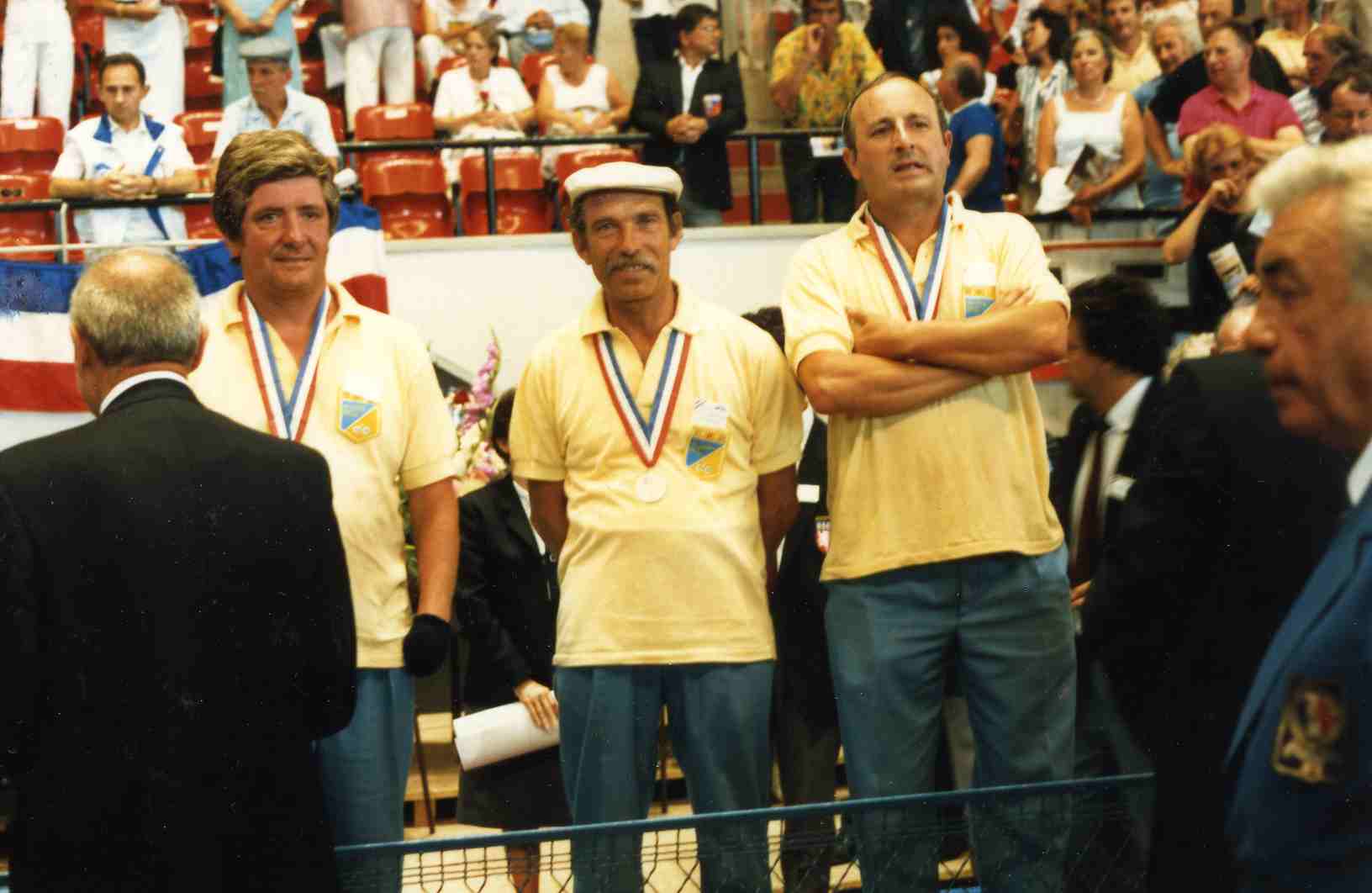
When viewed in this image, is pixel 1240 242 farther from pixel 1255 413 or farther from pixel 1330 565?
pixel 1330 565

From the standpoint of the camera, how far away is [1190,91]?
7.51 m

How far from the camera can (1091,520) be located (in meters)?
3.63

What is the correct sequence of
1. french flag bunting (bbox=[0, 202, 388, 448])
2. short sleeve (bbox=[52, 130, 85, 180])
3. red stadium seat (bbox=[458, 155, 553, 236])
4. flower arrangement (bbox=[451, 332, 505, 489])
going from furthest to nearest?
red stadium seat (bbox=[458, 155, 553, 236])
short sleeve (bbox=[52, 130, 85, 180])
french flag bunting (bbox=[0, 202, 388, 448])
flower arrangement (bbox=[451, 332, 505, 489])

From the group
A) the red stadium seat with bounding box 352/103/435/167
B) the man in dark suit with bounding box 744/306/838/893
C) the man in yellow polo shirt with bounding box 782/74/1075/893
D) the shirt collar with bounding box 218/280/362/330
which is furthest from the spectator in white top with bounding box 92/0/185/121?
the man in yellow polo shirt with bounding box 782/74/1075/893

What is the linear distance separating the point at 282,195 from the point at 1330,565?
202cm

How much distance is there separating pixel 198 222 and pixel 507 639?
4.96 meters

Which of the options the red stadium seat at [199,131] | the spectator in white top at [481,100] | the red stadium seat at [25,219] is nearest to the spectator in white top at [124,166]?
the red stadium seat at [25,219]

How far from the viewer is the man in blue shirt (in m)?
7.42

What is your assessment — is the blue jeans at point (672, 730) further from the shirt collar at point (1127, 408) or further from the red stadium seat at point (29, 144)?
the red stadium seat at point (29, 144)

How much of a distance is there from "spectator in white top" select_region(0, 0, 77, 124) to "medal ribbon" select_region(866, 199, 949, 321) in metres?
7.26

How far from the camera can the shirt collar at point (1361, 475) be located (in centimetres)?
156

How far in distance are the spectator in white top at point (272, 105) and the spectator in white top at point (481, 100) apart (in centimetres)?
128

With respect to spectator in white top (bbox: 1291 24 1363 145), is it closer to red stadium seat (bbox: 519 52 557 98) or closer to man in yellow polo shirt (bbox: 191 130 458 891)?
red stadium seat (bbox: 519 52 557 98)

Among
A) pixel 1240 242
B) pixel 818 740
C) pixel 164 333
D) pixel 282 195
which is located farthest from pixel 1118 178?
pixel 164 333
